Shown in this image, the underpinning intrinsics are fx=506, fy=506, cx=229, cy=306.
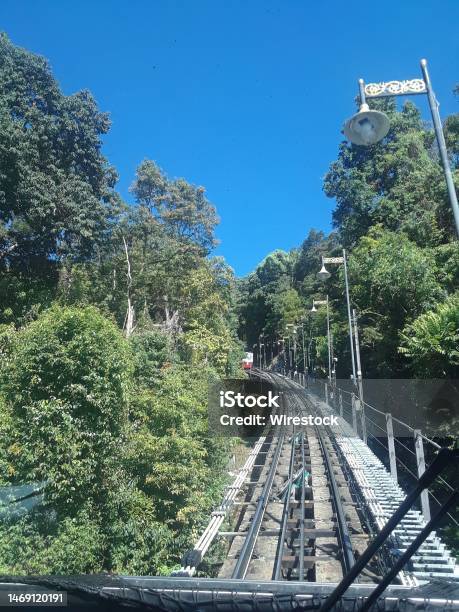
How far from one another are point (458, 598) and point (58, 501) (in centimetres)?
701

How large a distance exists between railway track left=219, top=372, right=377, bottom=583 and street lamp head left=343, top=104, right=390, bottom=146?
147 inches

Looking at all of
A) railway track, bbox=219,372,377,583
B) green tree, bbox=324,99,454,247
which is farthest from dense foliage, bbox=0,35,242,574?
green tree, bbox=324,99,454,247

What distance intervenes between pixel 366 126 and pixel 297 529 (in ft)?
17.1

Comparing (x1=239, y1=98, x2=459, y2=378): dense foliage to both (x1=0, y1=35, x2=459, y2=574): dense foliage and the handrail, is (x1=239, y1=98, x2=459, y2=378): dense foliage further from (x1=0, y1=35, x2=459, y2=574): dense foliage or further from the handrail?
the handrail

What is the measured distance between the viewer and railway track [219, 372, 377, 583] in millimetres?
5422

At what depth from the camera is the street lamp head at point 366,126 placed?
461cm

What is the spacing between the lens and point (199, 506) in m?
9.58

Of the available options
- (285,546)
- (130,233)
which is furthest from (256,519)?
(130,233)

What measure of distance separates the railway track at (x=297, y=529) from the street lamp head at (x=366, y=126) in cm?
374

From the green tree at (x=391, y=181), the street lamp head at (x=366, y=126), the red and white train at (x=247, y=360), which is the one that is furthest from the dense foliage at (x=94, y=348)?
the green tree at (x=391, y=181)

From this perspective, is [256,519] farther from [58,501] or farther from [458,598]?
[458,598]

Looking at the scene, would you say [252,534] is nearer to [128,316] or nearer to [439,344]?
[439,344]

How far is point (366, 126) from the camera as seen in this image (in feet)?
15.4

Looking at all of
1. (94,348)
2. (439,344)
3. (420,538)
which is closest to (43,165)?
(94,348)
